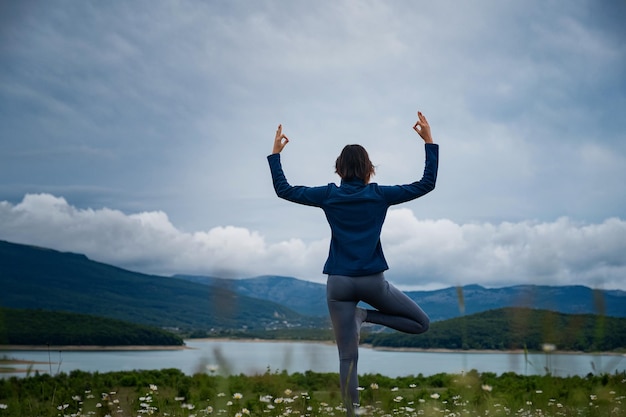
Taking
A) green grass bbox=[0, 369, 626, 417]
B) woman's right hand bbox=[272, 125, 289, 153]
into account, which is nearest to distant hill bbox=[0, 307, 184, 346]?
green grass bbox=[0, 369, 626, 417]

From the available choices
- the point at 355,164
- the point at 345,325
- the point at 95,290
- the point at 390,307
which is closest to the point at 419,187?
the point at 355,164

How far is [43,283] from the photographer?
15062cm

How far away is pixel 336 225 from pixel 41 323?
54.1m

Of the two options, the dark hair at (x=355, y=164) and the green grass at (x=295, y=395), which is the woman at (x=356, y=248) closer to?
the dark hair at (x=355, y=164)

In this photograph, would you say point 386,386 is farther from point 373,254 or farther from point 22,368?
point 22,368

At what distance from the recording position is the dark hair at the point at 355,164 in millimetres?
5332

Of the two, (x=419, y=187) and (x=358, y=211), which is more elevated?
(x=419, y=187)

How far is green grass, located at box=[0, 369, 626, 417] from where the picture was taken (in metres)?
6.29

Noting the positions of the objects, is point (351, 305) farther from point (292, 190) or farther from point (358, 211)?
point (292, 190)

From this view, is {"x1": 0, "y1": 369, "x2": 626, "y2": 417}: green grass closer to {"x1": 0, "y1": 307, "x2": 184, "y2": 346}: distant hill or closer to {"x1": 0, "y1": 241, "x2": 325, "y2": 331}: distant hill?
{"x1": 0, "y1": 307, "x2": 184, "y2": 346}: distant hill

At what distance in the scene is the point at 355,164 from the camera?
5332mm

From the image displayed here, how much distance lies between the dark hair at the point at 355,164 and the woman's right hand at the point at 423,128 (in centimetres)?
56

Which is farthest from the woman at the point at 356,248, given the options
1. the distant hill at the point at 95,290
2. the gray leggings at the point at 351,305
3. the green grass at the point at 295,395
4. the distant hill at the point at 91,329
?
the distant hill at the point at 95,290

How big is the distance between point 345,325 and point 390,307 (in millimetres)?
469
